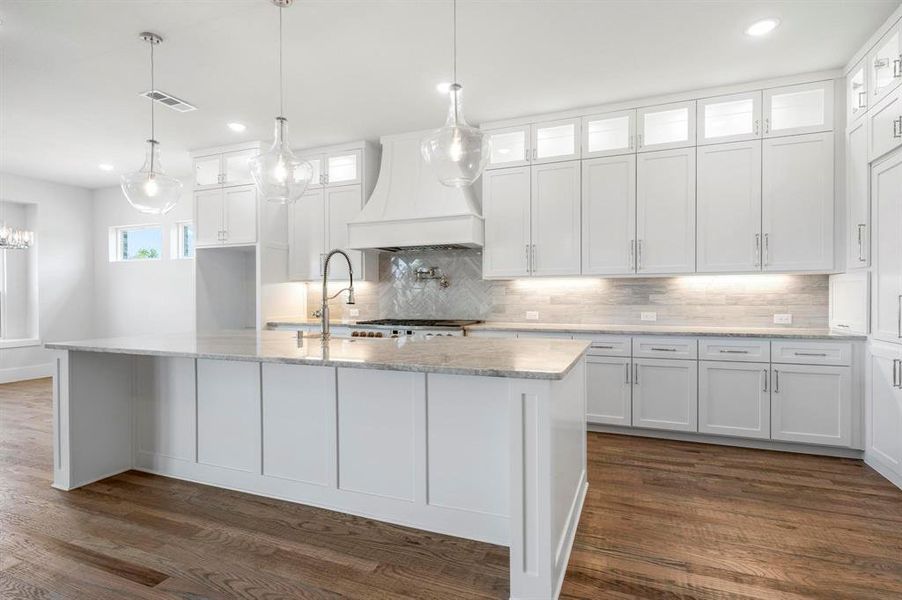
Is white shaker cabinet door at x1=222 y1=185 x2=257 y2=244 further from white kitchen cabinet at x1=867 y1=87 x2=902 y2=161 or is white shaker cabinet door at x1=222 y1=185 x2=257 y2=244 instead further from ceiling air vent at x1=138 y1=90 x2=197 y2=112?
white kitchen cabinet at x1=867 y1=87 x2=902 y2=161

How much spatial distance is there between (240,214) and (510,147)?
120 inches

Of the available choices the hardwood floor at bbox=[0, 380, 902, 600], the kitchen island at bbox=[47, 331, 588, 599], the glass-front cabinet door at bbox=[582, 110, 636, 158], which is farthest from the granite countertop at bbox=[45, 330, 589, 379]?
the glass-front cabinet door at bbox=[582, 110, 636, 158]

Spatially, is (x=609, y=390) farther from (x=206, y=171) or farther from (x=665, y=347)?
(x=206, y=171)

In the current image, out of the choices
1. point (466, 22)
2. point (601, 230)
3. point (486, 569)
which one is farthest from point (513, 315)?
point (486, 569)

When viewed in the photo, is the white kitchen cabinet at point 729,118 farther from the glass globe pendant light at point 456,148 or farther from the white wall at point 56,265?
the white wall at point 56,265

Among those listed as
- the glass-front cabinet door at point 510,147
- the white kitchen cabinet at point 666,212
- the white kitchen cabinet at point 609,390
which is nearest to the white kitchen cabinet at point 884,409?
the white kitchen cabinet at point 666,212

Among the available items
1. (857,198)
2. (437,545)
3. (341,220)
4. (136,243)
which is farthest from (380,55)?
(136,243)

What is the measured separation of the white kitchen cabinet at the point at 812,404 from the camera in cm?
343

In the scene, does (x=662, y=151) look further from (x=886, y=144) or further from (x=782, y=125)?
(x=886, y=144)

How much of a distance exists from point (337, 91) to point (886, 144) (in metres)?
3.86

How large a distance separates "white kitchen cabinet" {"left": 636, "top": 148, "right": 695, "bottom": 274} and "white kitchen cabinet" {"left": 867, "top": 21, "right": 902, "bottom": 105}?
1157 mm

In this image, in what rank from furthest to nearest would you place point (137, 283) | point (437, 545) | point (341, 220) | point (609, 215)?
point (137, 283)
point (341, 220)
point (609, 215)
point (437, 545)

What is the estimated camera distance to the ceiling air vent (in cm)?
388

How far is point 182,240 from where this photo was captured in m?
6.88
